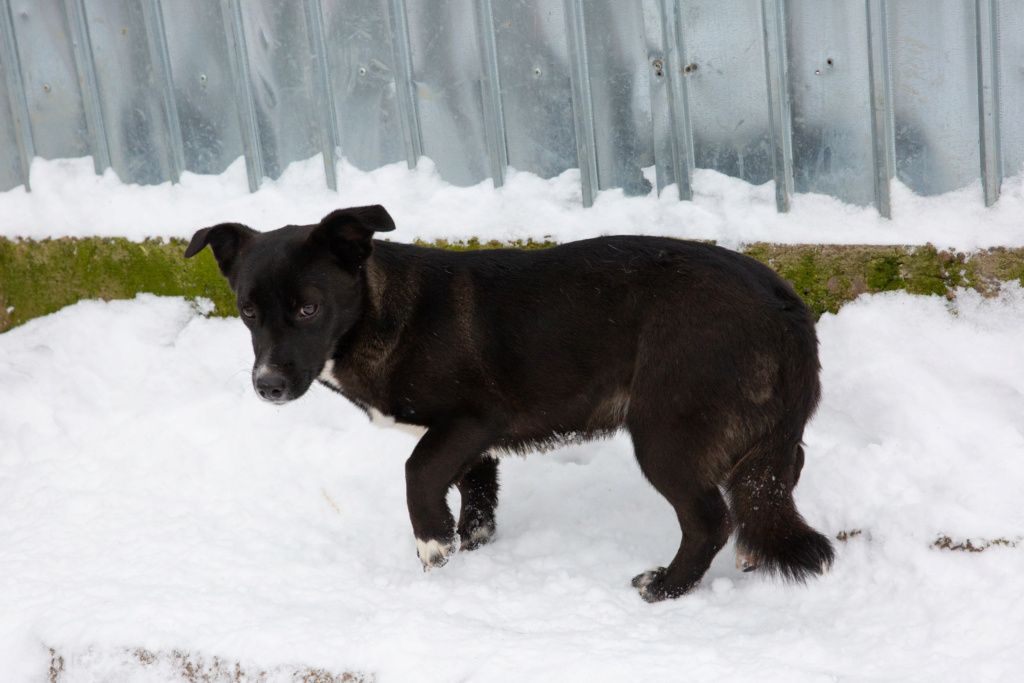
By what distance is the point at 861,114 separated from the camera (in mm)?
4496

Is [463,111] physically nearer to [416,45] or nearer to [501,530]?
[416,45]

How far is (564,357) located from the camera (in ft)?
11.9

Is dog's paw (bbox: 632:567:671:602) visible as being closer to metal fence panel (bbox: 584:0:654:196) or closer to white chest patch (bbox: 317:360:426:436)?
white chest patch (bbox: 317:360:426:436)

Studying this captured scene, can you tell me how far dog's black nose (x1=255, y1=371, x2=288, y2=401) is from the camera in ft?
11.2

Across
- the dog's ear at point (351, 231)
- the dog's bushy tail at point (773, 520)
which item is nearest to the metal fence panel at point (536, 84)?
the dog's ear at point (351, 231)

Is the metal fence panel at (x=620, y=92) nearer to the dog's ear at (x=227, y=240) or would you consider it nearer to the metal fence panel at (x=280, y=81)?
the metal fence panel at (x=280, y=81)

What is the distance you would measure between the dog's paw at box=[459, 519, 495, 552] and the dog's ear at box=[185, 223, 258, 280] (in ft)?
5.11

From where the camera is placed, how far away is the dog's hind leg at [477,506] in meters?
4.05

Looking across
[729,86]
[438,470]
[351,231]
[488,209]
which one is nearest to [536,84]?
[488,209]

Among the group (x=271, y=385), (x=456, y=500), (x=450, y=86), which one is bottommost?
(x=456, y=500)

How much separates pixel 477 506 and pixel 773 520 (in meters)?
1.37

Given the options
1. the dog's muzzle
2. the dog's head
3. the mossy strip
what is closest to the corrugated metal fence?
the mossy strip

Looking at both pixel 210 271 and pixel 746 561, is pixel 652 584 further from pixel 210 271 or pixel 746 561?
pixel 210 271

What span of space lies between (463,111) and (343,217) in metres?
2.06
